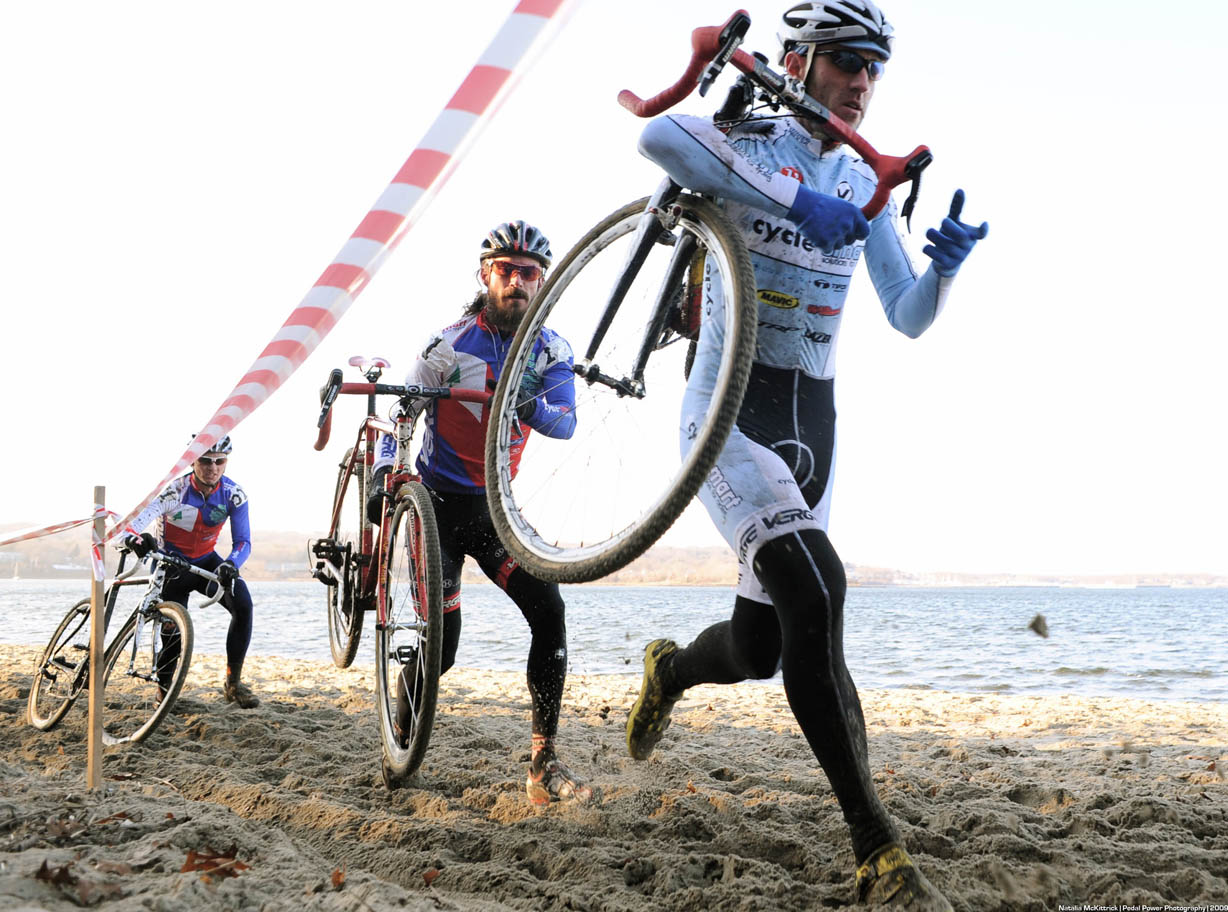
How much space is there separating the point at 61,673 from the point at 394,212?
558cm

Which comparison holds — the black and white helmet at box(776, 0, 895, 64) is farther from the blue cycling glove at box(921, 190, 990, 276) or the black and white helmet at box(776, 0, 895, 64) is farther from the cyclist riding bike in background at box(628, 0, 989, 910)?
the blue cycling glove at box(921, 190, 990, 276)

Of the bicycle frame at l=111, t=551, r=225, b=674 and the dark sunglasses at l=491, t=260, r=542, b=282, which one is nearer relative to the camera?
the dark sunglasses at l=491, t=260, r=542, b=282

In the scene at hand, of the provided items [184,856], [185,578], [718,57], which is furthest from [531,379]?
[185,578]

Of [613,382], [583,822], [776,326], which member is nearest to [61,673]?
[583,822]

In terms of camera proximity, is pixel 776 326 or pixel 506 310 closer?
pixel 776 326

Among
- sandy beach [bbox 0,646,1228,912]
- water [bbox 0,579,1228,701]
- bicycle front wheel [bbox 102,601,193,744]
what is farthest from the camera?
water [bbox 0,579,1228,701]

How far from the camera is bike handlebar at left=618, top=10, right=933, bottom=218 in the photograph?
261cm

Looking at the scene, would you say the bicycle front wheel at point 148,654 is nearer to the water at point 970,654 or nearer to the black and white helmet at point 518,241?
the water at point 970,654

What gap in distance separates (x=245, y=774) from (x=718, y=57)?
12.9ft

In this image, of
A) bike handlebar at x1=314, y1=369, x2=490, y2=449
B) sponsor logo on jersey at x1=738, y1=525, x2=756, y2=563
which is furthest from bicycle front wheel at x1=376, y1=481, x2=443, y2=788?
sponsor logo on jersey at x1=738, y1=525, x2=756, y2=563

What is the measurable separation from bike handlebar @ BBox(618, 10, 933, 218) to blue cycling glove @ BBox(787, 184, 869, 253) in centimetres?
20

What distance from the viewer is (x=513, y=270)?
4488 millimetres

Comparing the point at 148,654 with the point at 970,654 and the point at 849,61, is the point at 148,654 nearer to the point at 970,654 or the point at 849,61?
the point at 849,61

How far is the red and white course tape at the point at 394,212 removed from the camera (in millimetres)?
2357
